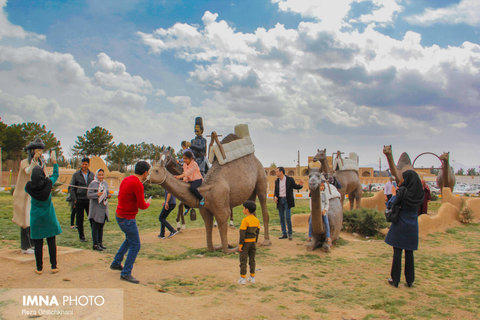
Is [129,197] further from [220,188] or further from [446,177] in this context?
[446,177]

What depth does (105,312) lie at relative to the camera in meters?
3.77

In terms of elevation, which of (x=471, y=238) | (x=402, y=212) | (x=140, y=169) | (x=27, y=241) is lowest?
(x=471, y=238)

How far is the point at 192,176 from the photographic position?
24.8 feet

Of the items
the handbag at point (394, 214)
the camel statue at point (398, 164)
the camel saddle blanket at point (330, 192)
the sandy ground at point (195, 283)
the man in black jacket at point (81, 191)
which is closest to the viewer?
the sandy ground at point (195, 283)

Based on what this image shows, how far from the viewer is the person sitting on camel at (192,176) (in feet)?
24.3

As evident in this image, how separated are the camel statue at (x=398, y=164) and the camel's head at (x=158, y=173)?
4412 millimetres

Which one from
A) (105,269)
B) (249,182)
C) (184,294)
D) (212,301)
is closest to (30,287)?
(105,269)

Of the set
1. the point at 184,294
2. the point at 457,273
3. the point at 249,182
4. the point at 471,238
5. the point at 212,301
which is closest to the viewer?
the point at 212,301

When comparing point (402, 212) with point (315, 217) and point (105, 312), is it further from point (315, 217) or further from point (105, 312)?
point (105, 312)

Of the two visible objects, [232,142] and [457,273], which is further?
[232,142]

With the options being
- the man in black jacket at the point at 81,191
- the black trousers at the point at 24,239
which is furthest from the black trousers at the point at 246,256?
the man in black jacket at the point at 81,191

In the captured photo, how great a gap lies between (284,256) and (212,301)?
11.5 feet

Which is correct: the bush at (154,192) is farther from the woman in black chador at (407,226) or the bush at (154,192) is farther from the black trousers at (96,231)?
the woman in black chador at (407,226)

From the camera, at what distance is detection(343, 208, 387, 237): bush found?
36.0 feet
